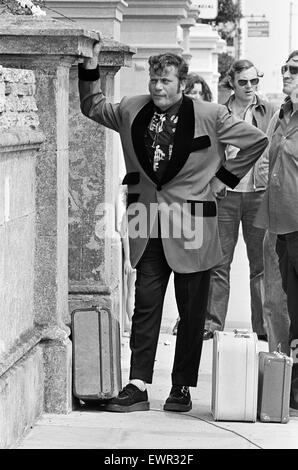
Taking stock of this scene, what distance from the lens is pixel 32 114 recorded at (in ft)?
25.8

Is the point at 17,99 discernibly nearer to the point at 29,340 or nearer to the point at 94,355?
the point at 29,340

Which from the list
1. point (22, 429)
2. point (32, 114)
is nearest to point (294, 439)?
point (22, 429)

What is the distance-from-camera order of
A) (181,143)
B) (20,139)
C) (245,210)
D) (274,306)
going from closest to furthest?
(20,139) → (181,143) → (274,306) → (245,210)

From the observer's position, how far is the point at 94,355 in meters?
8.27

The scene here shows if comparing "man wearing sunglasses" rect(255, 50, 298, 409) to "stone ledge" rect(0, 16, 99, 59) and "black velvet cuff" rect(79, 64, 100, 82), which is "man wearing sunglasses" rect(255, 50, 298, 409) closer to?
"black velvet cuff" rect(79, 64, 100, 82)

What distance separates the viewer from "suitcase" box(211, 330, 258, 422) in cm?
810

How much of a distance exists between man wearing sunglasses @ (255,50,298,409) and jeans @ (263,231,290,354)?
28 centimetres

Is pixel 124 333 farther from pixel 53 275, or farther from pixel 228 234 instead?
pixel 53 275

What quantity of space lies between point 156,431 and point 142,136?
5.24 ft

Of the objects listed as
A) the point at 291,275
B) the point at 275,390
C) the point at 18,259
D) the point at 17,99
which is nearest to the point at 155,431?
the point at 275,390

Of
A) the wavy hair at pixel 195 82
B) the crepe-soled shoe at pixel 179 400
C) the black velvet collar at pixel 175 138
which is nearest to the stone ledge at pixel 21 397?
the crepe-soled shoe at pixel 179 400

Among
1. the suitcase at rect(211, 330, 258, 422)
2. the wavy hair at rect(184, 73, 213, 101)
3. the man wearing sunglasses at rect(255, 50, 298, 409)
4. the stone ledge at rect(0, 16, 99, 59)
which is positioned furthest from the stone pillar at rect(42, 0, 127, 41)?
the suitcase at rect(211, 330, 258, 422)

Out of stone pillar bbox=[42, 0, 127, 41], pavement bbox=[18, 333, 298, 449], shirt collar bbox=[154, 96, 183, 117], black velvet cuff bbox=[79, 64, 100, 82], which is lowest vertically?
pavement bbox=[18, 333, 298, 449]

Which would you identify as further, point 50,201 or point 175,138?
point 175,138
